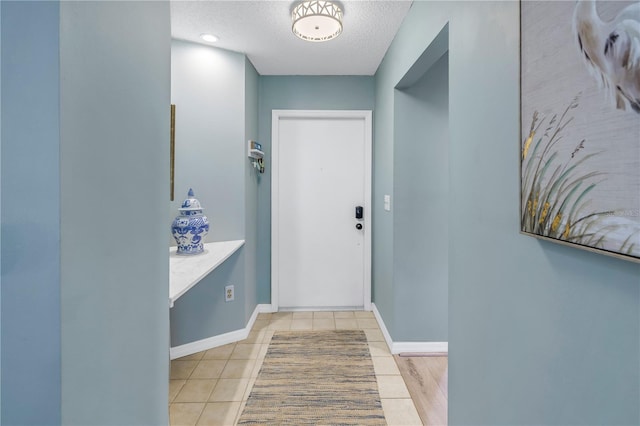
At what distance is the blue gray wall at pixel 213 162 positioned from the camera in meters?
2.49

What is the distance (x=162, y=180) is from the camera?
1039 millimetres

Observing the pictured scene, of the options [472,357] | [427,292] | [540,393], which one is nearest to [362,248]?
[427,292]

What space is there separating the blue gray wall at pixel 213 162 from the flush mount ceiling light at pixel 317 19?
789mm

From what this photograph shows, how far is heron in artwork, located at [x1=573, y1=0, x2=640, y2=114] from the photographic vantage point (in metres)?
0.55

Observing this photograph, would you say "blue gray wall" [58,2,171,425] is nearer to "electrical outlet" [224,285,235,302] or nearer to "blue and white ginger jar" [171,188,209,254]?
"blue and white ginger jar" [171,188,209,254]

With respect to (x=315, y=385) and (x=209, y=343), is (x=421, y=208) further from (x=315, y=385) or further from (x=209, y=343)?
(x=209, y=343)

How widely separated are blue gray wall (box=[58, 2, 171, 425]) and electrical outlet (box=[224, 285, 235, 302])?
156cm

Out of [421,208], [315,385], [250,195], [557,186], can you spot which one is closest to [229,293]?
[250,195]

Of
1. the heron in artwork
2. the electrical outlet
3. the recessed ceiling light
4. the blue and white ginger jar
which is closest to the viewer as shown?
the heron in artwork

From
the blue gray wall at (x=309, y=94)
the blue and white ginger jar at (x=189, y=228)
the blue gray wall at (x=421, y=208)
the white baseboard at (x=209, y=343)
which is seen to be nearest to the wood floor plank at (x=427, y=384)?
the blue gray wall at (x=421, y=208)

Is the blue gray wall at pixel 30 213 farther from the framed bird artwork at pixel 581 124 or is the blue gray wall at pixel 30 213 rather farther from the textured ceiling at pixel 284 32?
the textured ceiling at pixel 284 32

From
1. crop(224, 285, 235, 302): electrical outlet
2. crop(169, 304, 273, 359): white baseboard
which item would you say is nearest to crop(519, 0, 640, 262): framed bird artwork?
crop(224, 285, 235, 302): electrical outlet

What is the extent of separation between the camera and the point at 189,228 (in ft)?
7.22

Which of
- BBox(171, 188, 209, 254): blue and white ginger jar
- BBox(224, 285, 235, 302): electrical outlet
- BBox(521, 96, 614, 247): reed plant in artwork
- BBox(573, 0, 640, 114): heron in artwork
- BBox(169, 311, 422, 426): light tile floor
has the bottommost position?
BBox(169, 311, 422, 426): light tile floor
